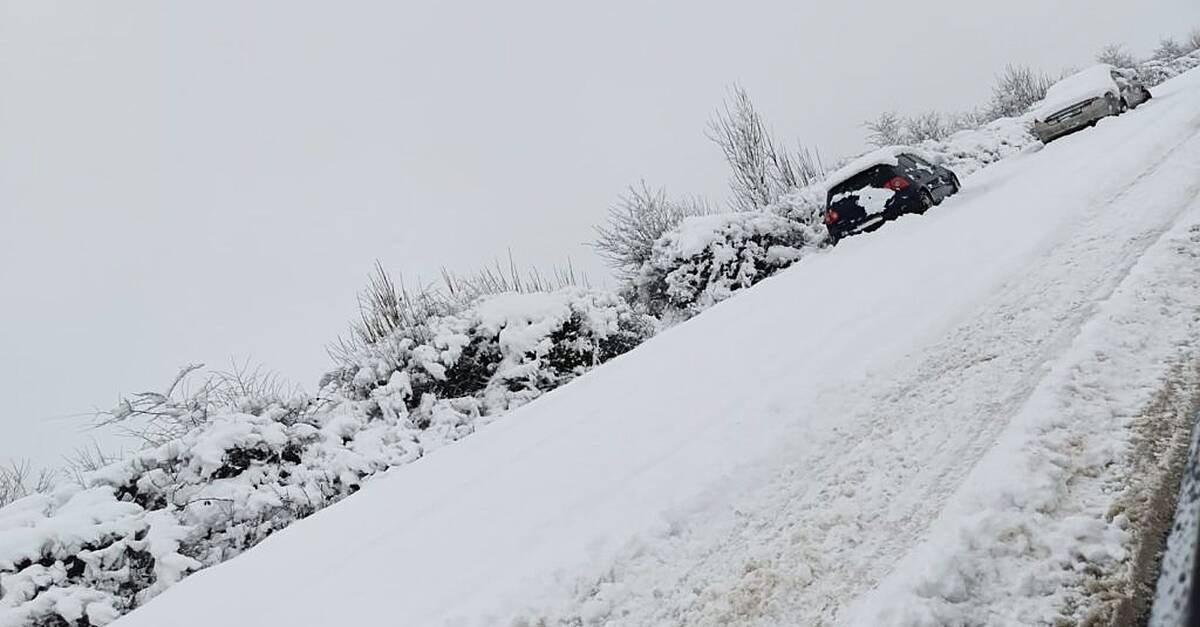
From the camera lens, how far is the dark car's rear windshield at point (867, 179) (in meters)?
11.0

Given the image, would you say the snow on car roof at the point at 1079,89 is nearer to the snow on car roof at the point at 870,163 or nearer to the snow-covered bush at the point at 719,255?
the snow on car roof at the point at 870,163

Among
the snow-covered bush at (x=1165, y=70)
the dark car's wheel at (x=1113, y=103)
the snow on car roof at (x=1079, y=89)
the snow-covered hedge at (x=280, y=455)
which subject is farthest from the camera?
the snow-covered bush at (x=1165, y=70)

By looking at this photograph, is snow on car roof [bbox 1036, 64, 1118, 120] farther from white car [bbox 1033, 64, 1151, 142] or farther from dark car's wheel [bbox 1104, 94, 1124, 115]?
dark car's wheel [bbox 1104, 94, 1124, 115]

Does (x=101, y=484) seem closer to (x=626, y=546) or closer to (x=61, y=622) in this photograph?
(x=61, y=622)

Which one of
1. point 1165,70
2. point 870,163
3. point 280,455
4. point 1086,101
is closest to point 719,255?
point 870,163

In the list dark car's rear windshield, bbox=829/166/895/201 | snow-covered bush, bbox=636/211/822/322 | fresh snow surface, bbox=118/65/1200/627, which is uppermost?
dark car's rear windshield, bbox=829/166/895/201

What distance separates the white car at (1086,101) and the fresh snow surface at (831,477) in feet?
33.7

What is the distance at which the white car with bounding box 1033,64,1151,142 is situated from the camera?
14867mm

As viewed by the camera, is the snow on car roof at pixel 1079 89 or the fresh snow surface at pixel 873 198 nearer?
the fresh snow surface at pixel 873 198

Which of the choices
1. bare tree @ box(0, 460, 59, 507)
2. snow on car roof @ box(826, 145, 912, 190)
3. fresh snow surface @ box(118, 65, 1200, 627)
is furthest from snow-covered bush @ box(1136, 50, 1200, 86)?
bare tree @ box(0, 460, 59, 507)

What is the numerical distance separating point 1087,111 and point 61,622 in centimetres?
1961

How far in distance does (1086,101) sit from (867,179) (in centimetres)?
799

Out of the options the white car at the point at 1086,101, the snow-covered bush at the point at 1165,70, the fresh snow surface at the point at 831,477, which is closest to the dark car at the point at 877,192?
the fresh snow surface at the point at 831,477

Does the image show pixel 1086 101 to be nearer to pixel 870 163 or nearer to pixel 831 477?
pixel 870 163
